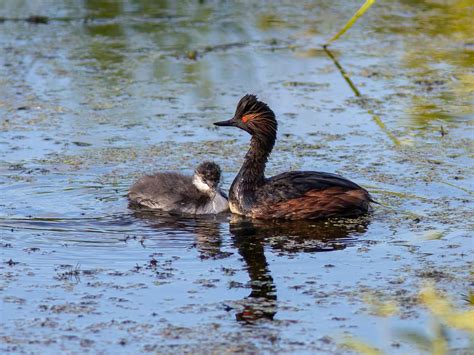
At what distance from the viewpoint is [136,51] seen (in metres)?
15.2

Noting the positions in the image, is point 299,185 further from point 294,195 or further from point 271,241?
point 271,241

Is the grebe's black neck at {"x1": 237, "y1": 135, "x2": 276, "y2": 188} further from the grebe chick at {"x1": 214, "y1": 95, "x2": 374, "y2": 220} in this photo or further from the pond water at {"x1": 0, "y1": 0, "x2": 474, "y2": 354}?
the pond water at {"x1": 0, "y1": 0, "x2": 474, "y2": 354}

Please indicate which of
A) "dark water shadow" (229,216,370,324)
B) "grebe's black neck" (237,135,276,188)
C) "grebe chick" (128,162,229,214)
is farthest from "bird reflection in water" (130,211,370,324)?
"grebe's black neck" (237,135,276,188)

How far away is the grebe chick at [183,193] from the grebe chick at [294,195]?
7.3 inches

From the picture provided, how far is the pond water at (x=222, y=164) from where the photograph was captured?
23.2 feet

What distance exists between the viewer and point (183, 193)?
32.9 ft

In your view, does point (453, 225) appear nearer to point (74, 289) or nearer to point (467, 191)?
point (467, 191)

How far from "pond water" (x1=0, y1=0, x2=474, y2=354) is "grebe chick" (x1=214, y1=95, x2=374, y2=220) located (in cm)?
20

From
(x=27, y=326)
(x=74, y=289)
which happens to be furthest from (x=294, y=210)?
(x=27, y=326)

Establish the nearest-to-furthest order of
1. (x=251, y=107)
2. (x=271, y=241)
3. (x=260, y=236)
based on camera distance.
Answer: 1. (x=271, y=241)
2. (x=260, y=236)
3. (x=251, y=107)

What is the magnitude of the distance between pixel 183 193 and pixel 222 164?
1.19 meters

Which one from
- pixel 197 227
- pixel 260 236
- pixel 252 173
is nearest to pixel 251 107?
pixel 252 173

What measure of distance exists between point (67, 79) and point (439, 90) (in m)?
4.22

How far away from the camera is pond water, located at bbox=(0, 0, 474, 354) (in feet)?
23.2
